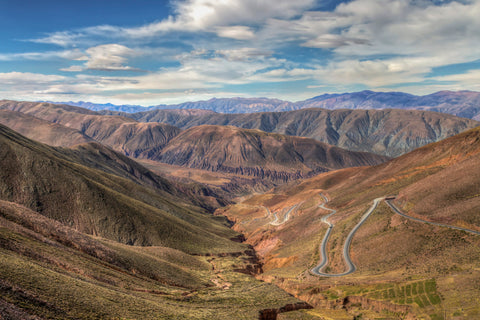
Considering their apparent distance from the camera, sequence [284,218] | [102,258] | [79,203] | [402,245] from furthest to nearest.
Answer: [284,218] → [79,203] → [402,245] → [102,258]

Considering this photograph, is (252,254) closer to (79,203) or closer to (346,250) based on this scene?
(346,250)

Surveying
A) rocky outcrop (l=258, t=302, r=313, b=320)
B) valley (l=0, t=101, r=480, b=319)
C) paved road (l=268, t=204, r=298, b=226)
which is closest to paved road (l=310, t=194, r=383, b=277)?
valley (l=0, t=101, r=480, b=319)

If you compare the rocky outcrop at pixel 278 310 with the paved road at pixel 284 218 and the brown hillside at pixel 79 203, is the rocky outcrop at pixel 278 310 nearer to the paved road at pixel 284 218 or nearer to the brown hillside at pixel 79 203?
the brown hillside at pixel 79 203

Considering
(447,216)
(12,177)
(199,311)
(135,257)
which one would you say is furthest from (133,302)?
(12,177)

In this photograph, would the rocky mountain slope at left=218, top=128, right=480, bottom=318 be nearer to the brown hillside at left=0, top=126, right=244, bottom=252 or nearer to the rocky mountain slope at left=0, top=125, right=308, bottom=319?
the rocky mountain slope at left=0, top=125, right=308, bottom=319

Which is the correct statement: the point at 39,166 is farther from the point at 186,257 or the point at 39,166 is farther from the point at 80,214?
the point at 186,257

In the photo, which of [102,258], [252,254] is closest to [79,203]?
[102,258]
